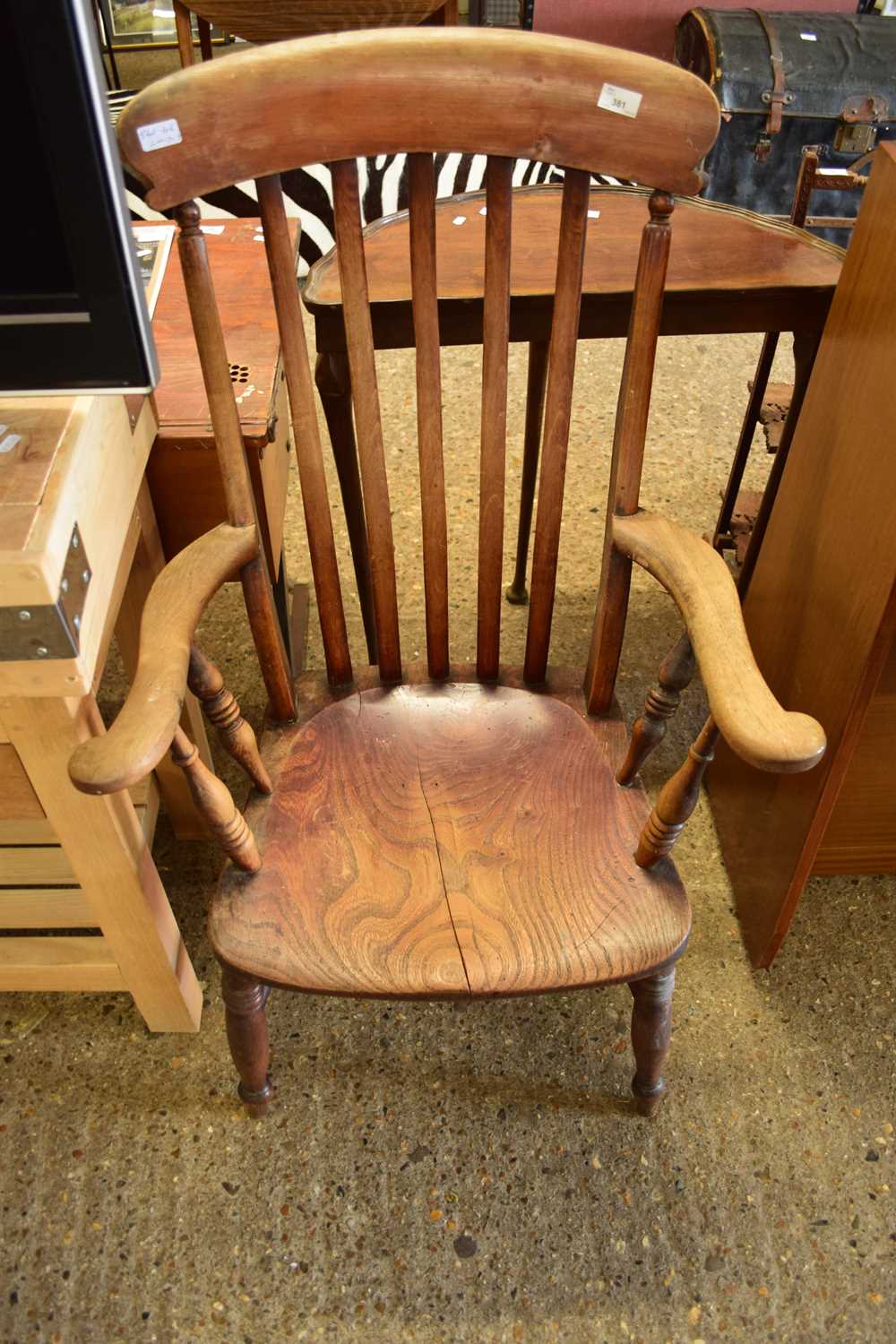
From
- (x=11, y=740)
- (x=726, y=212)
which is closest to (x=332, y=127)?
(x=11, y=740)

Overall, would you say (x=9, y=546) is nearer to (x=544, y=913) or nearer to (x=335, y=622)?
(x=335, y=622)

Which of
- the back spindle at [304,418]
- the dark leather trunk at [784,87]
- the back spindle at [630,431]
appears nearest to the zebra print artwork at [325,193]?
the dark leather trunk at [784,87]

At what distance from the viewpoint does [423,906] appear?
39.0 inches

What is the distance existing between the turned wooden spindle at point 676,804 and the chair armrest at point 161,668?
443 millimetres

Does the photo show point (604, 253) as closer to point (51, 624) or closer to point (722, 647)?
point (722, 647)

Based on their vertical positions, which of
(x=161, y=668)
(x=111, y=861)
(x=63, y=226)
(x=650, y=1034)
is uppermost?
(x=63, y=226)

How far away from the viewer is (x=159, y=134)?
0.81 metres

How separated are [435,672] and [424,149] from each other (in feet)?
1.82

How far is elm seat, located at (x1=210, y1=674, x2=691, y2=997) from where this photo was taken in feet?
3.08

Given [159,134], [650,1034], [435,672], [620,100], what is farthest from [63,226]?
[650,1034]

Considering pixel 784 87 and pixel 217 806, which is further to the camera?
pixel 784 87

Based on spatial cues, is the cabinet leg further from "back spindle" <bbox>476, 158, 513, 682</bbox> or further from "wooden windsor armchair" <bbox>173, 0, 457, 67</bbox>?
"wooden windsor armchair" <bbox>173, 0, 457, 67</bbox>

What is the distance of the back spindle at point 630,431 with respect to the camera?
91 centimetres

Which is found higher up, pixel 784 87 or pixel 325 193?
pixel 784 87
